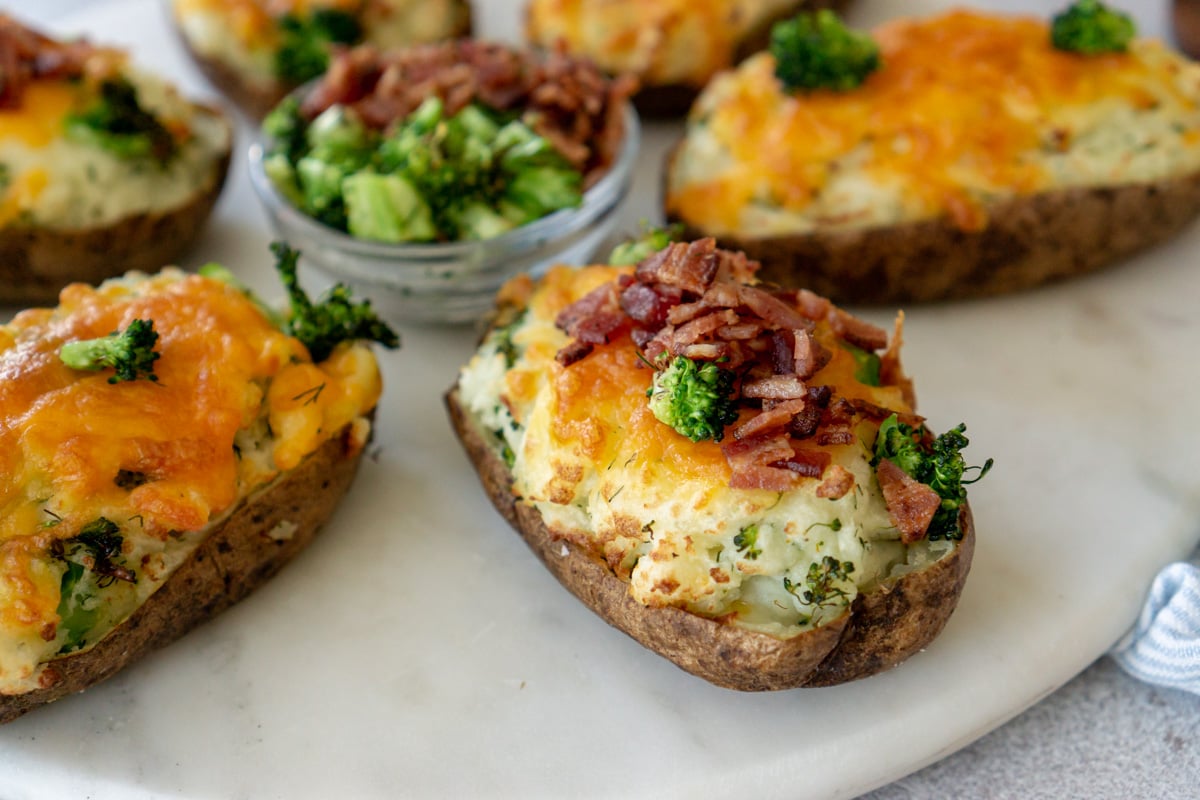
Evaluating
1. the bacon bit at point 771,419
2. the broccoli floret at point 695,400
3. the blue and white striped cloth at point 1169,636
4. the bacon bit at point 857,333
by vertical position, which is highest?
the broccoli floret at point 695,400

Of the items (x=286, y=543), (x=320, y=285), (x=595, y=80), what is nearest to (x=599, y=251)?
(x=595, y=80)

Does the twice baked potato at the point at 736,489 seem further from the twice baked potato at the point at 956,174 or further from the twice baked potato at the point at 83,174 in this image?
Answer: the twice baked potato at the point at 83,174

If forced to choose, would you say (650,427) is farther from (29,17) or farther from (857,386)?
(29,17)

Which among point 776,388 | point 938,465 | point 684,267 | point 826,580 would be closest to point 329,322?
point 684,267

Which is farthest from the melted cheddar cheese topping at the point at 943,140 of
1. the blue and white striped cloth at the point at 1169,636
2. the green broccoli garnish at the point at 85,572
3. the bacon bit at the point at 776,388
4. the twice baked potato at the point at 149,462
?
the green broccoli garnish at the point at 85,572

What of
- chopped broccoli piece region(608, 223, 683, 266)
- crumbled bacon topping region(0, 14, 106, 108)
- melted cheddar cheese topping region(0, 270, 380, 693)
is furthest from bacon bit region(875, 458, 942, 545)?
crumbled bacon topping region(0, 14, 106, 108)

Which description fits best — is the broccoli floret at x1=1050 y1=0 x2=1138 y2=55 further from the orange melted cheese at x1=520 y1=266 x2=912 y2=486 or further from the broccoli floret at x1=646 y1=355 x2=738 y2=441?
the broccoli floret at x1=646 y1=355 x2=738 y2=441

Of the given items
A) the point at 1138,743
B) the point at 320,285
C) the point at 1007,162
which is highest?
the point at 1007,162
